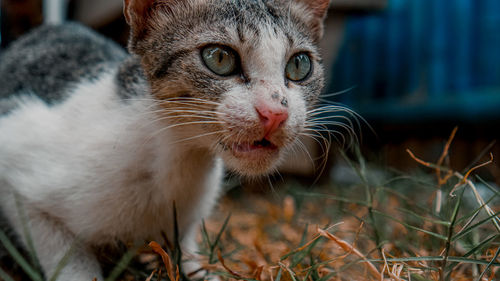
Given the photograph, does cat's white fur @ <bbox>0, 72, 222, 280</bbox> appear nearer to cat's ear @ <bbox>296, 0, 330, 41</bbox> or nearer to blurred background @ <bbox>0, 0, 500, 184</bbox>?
cat's ear @ <bbox>296, 0, 330, 41</bbox>

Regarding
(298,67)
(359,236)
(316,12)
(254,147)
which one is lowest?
(359,236)

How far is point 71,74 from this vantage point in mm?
1741

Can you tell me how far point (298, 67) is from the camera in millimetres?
1293

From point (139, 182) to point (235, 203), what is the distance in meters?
1.47

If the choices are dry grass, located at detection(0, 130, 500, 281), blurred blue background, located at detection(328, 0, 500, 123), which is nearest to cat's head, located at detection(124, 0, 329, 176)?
dry grass, located at detection(0, 130, 500, 281)

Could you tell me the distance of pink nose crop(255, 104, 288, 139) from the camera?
40.8 inches

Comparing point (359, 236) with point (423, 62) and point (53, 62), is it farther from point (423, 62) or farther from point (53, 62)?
point (423, 62)

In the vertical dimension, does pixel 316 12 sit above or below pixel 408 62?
above

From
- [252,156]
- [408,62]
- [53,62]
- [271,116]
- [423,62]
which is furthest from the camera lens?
[408,62]

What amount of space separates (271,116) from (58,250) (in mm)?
802

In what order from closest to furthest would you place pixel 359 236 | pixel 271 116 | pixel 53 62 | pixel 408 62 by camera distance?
pixel 271 116
pixel 359 236
pixel 53 62
pixel 408 62

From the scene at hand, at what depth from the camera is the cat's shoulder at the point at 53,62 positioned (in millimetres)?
1703

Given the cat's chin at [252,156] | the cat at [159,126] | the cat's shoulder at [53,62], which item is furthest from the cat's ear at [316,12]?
the cat's shoulder at [53,62]

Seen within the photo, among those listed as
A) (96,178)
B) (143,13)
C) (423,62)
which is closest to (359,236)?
(96,178)
